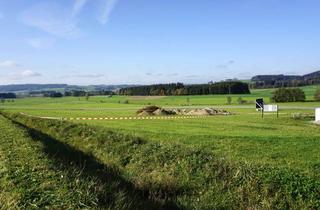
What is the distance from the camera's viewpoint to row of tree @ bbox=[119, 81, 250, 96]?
509ft

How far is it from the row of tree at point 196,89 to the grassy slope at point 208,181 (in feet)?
468

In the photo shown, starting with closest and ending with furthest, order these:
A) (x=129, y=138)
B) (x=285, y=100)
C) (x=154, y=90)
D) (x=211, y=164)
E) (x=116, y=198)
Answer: (x=116, y=198) → (x=211, y=164) → (x=129, y=138) → (x=285, y=100) → (x=154, y=90)

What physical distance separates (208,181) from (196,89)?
148 meters

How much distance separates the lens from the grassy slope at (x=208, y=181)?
959 centimetres

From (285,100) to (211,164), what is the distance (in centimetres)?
10067

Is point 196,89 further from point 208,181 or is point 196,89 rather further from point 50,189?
point 50,189

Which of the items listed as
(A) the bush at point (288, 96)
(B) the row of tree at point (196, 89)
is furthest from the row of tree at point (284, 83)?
(A) the bush at point (288, 96)

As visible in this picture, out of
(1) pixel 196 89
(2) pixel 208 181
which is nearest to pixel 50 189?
(2) pixel 208 181

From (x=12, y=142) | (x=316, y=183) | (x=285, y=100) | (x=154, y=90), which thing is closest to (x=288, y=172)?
(x=316, y=183)

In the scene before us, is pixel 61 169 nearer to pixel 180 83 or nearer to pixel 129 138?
pixel 129 138

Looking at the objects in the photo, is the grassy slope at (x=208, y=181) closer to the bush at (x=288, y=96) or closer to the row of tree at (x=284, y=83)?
the bush at (x=288, y=96)

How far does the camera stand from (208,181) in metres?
11.1

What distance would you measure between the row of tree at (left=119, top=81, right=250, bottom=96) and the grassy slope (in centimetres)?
14259

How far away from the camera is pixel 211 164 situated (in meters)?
11.9
